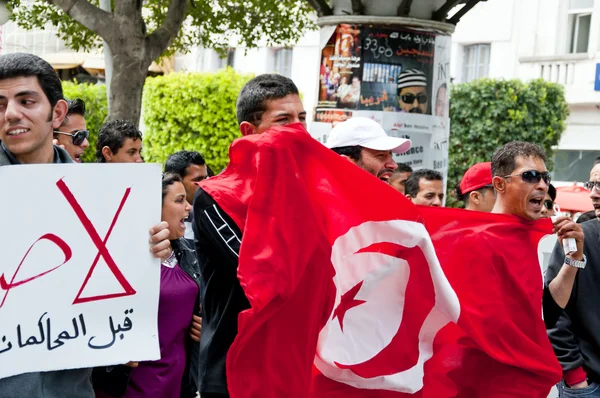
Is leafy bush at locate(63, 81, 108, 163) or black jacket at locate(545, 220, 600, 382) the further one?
leafy bush at locate(63, 81, 108, 163)

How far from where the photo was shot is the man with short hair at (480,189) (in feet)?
19.0

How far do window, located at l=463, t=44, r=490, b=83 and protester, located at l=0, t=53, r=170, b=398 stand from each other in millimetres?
24499

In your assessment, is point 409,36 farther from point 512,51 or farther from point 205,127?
point 512,51

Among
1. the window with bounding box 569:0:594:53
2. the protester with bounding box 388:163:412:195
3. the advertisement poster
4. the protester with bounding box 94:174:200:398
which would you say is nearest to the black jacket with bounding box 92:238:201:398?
the protester with bounding box 94:174:200:398

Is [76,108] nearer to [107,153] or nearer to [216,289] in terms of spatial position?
[107,153]

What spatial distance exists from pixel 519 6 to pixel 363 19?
1799 cm

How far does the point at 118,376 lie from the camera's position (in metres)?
4.66

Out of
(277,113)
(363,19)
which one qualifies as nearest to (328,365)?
(277,113)

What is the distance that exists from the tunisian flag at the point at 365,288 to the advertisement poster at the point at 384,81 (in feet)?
12.8

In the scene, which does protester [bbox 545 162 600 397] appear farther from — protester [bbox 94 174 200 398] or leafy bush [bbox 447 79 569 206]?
leafy bush [bbox 447 79 569 206]

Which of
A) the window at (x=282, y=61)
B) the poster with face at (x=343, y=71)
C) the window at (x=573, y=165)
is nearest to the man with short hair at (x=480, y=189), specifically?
the poster with face at (x=343, y=71)

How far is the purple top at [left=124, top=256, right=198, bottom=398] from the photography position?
15.9 ft

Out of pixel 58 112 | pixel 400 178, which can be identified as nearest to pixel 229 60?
pixel 400 178

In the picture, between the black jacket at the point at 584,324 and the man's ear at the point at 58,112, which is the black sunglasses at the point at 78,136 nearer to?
the black jacket at the point at 584,324
